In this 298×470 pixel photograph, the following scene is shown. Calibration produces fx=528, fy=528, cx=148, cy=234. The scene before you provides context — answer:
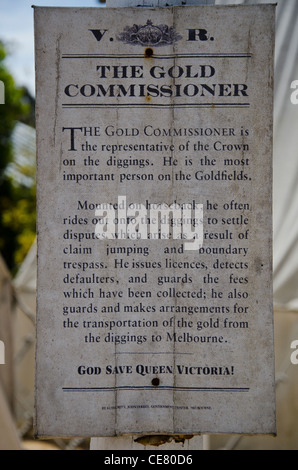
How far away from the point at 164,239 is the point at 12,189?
7.80 meters

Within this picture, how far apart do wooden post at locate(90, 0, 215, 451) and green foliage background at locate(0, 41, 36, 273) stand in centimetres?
689

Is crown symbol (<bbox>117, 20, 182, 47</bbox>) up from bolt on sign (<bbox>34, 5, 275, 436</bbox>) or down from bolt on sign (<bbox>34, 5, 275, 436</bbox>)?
up

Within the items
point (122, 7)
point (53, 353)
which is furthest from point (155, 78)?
point (53, 353)

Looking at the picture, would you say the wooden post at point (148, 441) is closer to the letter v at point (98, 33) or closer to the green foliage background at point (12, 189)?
the letter v at point (98, 33)

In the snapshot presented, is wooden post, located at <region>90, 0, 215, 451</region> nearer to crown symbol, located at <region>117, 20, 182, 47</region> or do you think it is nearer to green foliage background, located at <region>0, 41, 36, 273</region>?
crown symbol, located at <region>117, 20, 182, 47</region>

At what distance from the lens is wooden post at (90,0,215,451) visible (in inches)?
62.5

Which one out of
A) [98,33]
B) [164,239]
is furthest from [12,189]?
[164,239]

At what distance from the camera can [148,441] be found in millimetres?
1582

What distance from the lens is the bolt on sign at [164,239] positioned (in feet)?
5.12

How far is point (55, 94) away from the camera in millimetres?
1587

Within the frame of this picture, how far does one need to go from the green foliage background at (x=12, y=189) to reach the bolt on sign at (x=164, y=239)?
6.91 meters

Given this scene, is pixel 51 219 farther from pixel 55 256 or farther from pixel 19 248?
pixel 19 248

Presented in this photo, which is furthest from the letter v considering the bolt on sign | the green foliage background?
the green foliage background
